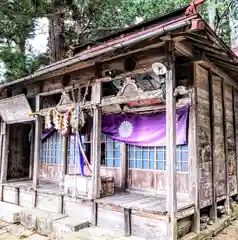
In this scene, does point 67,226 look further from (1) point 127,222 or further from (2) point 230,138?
(2) point 230,138

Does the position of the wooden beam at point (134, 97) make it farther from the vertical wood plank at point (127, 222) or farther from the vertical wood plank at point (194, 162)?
the vertical wood plank at point (127, 222)

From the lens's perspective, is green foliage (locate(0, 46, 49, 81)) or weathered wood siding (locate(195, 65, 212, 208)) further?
green foliage (locate(0, 46, 49, 81))

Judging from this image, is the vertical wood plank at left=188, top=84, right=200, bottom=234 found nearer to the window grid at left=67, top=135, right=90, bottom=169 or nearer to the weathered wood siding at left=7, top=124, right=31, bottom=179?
the window grid at left=67, top=135, right=90, bottom=169

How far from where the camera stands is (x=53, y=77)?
7.77 meters

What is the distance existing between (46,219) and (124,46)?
4431 mm

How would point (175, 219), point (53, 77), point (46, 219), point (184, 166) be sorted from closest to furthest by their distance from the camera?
point (175, 219) → point (46, 219) → point (184, 166) → point (53, 77)

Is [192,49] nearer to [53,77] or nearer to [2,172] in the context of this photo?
[53,77]

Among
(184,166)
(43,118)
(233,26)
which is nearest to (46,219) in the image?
(43,118)

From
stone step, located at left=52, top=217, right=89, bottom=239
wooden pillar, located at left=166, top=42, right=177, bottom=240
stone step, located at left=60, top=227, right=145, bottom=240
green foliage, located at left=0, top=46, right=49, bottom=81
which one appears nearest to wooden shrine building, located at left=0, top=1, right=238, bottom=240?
wooden pillar, located at left=166, top=42, right=177, bottom=240

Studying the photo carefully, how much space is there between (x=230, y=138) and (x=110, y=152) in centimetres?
370

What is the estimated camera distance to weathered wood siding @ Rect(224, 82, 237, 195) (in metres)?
7.29

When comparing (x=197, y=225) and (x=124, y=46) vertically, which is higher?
(x=124, y=46)

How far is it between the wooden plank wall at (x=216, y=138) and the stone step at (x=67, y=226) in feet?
8.93

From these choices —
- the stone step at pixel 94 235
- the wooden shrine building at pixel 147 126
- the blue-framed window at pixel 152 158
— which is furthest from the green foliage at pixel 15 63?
the stone step at pixel 94 235
